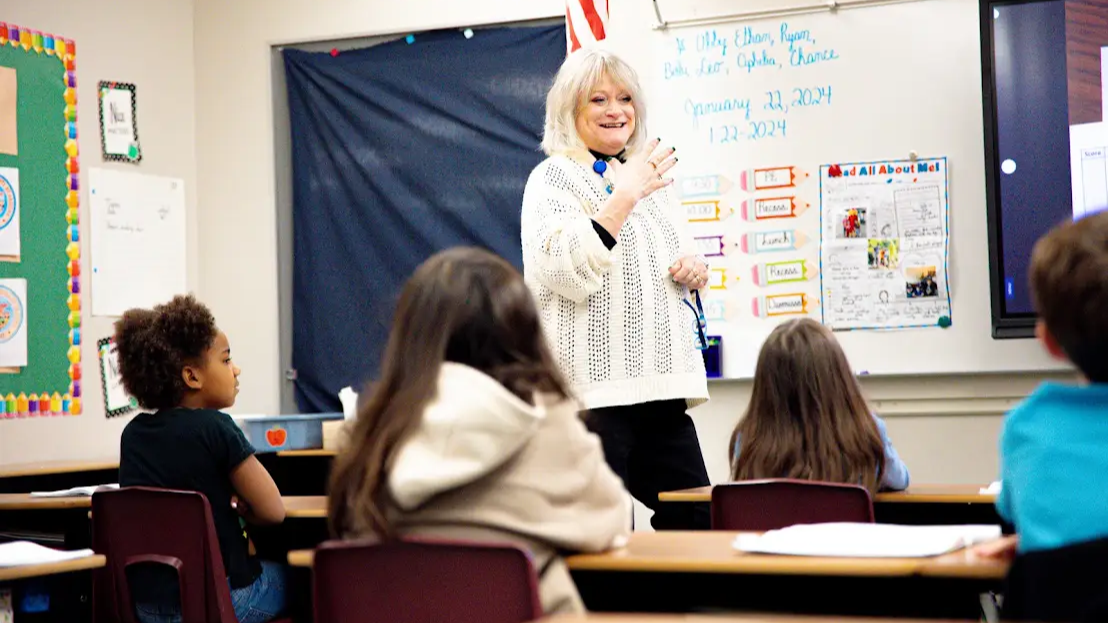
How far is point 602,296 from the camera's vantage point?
115 inches

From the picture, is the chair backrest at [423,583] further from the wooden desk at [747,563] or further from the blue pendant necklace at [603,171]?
the blue pendant necklace at [603,171]

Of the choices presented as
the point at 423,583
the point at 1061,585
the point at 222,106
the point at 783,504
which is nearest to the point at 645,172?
the point at 783,504

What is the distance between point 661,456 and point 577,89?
0.90m

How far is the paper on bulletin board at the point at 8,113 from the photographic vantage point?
4723 mm

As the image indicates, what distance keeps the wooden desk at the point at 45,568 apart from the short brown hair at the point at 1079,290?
5.20 feet

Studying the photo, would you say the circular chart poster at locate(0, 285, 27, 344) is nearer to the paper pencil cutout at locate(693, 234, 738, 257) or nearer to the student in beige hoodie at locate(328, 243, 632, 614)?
the paper pencil cutout at locate(693, 234, 738, 257)

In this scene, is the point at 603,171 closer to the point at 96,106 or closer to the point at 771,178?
the point at 771,178

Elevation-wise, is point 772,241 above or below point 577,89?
below

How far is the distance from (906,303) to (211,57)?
3268mm

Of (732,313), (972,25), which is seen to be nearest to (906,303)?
(732,313)

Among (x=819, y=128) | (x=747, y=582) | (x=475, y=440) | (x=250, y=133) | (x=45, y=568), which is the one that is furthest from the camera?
(x=250, y=133)

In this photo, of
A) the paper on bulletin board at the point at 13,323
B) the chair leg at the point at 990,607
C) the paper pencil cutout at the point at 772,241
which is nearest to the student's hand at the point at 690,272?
the chair leg at the point at 990,607

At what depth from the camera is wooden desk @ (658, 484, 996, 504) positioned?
2650mm

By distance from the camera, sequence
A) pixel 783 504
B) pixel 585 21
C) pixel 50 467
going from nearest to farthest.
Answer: pixel 783 504, pixel 50 467, pixel 585 21
